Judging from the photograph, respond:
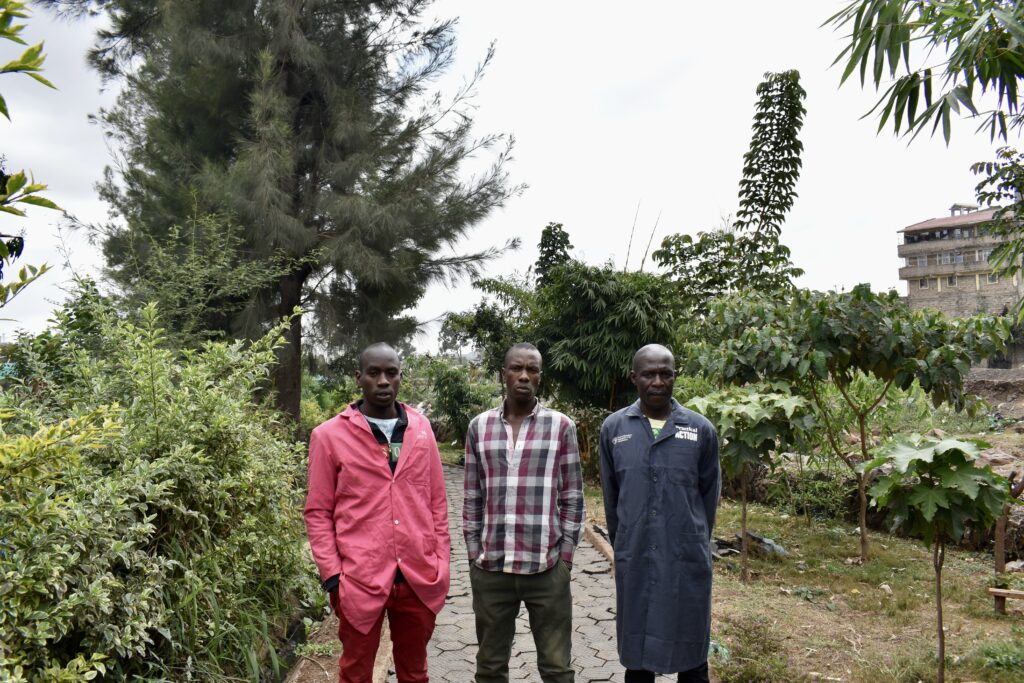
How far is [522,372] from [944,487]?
194 centimetres

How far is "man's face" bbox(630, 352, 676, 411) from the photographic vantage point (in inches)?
123

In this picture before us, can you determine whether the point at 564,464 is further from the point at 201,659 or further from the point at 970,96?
the point at 970,96

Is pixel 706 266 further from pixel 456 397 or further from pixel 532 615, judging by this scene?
pixel 532 615

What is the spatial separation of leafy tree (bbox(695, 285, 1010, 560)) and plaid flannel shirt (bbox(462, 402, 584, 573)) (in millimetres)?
3401

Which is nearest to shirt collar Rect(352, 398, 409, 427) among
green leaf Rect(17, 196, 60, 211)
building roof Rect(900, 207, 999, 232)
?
green leaf Rect(17, 196, 60, 211)

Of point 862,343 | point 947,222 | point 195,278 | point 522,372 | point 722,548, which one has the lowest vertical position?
→ point 722,548

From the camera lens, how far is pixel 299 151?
12.6 m

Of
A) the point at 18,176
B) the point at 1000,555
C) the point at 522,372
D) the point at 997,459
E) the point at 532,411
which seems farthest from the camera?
the point at 997,459

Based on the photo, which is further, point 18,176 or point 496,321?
point 496,321

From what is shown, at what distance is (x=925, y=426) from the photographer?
41.2 ft

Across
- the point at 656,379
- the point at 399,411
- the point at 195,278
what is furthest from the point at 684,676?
the point at 195,278

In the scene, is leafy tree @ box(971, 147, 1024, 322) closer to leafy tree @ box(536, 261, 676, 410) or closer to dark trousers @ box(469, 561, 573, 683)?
leafy tree @ box(536, 261, 676, 410)

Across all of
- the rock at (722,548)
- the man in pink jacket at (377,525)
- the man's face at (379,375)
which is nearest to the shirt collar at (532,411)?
the man in pink jacket at (377,525)

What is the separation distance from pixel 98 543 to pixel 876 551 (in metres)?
6.45
